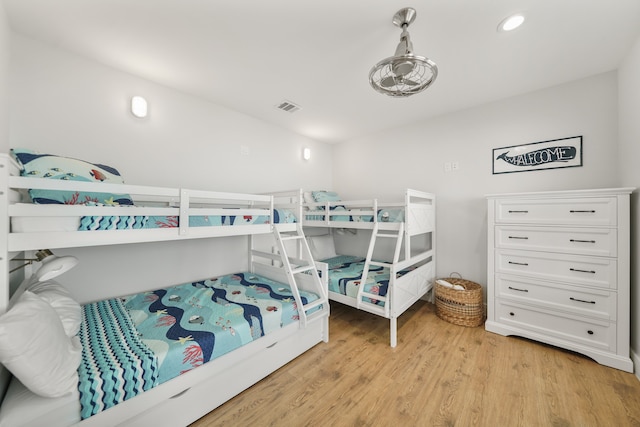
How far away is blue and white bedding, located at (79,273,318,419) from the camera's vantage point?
1172 mm

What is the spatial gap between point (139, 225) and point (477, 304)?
320cm

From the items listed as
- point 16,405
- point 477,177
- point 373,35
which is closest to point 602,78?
point 477,177

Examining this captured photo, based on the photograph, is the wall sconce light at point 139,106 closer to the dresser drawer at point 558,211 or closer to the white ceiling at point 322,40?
the white ceiling at point 322,40

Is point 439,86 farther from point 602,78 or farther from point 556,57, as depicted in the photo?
point 602,78

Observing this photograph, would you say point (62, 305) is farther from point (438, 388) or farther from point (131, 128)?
point (438, 388)

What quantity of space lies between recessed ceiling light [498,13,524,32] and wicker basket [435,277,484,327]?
2.37m

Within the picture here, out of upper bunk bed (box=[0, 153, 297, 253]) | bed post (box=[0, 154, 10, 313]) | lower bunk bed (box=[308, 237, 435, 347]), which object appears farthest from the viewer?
lower bunk bed (box=[308, 237, 435, 347])

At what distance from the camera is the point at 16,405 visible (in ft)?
3.25

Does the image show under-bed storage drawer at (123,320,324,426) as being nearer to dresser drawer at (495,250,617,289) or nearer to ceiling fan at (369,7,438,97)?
ceiling fan at (369,7,438,97)

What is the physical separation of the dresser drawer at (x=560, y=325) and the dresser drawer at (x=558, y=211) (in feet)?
2.76

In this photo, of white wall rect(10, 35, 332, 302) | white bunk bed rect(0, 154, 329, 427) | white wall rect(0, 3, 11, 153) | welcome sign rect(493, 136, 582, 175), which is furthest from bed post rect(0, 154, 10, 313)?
welcome sign rect(493, 136, 582, 175)

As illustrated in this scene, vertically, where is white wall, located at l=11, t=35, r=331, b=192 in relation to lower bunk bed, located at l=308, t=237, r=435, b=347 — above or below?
above

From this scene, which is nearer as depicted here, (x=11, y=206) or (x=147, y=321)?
(x=11, y=206)

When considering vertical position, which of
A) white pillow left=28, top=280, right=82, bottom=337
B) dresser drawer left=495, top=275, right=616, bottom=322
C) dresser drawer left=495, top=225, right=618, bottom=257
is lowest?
dresser drawer left=495, top=275, right=616, bottom=322
